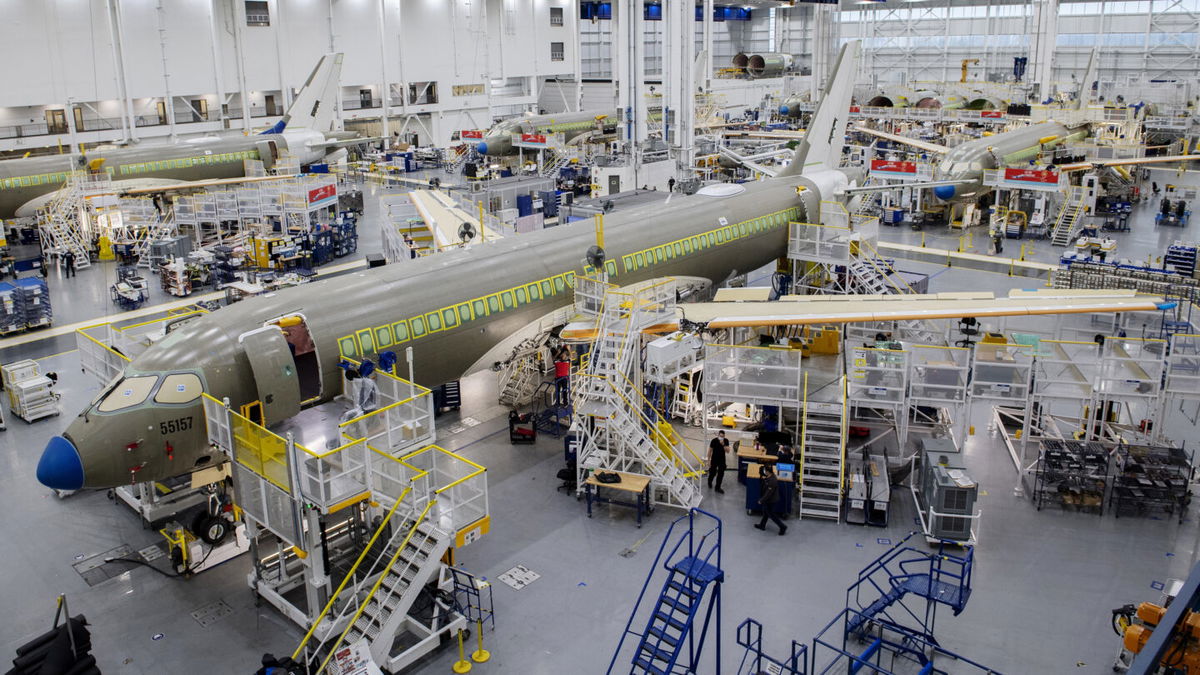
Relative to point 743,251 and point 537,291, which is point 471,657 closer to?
point 537,291

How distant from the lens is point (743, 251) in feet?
106

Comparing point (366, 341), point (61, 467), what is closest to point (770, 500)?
point (366, 341)

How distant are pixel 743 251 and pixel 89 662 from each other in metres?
23.4

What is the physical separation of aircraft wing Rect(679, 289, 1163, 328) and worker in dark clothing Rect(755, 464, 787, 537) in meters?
4.11

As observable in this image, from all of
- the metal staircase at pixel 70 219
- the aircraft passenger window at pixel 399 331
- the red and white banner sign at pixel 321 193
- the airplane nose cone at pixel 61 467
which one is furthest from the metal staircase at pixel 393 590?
the metal staircase at pixel 70 219

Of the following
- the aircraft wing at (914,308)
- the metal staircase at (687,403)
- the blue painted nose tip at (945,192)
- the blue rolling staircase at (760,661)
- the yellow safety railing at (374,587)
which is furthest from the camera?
the blue painted nose tip at (945,192)

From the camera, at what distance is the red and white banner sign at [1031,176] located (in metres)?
44.9

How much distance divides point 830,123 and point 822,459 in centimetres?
2071

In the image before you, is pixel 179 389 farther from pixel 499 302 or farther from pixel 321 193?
pixel 321 193

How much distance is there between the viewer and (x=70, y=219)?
4475 centimetres

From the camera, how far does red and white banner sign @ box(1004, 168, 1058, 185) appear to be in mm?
44938

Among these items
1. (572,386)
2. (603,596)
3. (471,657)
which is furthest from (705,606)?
(572,386)

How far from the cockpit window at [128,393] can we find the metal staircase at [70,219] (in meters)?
30.8

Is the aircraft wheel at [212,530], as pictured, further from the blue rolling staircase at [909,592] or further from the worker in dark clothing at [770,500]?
the blue rolling staircase at [909,592]
